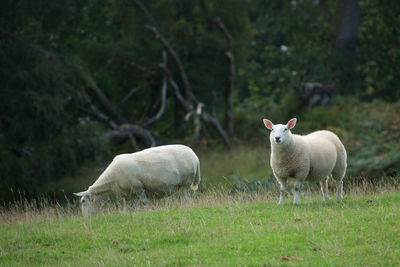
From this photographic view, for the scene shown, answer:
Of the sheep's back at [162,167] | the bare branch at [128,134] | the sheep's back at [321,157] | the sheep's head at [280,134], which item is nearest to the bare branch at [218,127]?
the bare branch at [128,134]

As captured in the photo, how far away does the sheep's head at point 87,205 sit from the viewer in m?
11.7

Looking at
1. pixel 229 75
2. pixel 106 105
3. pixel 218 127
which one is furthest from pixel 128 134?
pixel 229 75

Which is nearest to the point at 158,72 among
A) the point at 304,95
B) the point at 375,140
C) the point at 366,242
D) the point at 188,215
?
the point at 304,95

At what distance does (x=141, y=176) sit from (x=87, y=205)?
1.27 m

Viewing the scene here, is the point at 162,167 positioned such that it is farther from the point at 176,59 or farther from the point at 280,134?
the point at 176,59

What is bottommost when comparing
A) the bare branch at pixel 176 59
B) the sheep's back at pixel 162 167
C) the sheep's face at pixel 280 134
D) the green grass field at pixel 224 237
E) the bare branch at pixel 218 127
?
the bare branch at pixel 218 127

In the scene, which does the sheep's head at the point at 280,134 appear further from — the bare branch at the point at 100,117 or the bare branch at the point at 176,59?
the bare branch at the point at 176,59

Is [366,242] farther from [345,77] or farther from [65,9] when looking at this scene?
[345,77]

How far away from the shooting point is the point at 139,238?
8492 mm

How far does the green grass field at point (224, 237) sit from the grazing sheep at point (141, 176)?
1.53 metres

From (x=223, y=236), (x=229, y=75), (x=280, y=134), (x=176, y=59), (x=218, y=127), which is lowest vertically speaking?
(x=218, y=127)

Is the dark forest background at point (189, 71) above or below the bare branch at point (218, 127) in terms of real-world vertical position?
above

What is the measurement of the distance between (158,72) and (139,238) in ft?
72.7

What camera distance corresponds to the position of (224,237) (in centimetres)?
812
